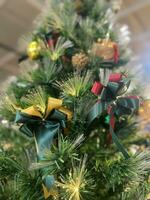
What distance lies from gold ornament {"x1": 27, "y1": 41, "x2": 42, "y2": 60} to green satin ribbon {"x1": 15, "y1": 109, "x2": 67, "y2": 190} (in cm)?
31

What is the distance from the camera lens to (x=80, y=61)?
854 mm

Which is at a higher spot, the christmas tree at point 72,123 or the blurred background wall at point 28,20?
the blurred background wall at point 28,20

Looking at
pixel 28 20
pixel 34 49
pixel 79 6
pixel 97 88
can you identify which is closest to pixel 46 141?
pixel 97 88

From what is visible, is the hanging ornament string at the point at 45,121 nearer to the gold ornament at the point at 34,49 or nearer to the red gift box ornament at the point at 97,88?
the red gift box ornament at the point at 97,88

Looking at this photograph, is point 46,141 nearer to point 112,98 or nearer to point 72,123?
point 72,123

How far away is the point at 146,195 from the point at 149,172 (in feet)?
0.19

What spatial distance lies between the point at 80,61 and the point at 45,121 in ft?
0.77

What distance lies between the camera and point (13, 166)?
0.67 meters

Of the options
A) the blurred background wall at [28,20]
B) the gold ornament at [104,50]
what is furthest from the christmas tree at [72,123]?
the blurred background wall at [28,20]

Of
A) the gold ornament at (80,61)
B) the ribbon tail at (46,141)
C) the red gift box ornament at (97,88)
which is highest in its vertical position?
the gold ornament at (80,61)

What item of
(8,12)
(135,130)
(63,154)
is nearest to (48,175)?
(63,154)

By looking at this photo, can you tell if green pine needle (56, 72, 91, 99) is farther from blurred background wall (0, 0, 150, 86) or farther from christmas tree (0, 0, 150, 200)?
blurred background wall (0, 0, 150, 86)

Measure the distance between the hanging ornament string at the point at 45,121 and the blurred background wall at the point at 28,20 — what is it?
51.5 inches

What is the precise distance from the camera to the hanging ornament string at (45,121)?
0.67 m
